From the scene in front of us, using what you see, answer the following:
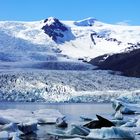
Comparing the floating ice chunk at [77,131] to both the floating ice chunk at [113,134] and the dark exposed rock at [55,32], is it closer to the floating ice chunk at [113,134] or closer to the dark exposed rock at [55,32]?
the floating ice chunk at [113,134]

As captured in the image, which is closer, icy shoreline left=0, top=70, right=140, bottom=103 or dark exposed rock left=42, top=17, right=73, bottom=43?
icy shoreline left=0, top=70, right=140, bottom=103

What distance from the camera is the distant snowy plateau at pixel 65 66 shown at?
5109 centimetres

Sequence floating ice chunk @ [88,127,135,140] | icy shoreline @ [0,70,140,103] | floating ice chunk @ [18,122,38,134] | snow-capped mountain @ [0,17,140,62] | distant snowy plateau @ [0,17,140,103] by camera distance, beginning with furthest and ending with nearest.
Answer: snow-capped mountain @ [0,17,140,62]
distant snowy plateau @ [0,17,140,103]
icy shoreline @ [0,70,140,103]
floating ice chunk @ [18,122,38,134]
floating ice chunk @ [88,127,135,140]

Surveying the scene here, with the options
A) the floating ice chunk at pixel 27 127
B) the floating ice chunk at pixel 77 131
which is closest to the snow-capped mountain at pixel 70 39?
the floating ice chunk at pixel 27 127

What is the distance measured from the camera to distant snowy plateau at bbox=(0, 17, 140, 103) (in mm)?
51094

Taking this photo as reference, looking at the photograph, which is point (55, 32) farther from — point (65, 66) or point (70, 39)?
point (65, 66)

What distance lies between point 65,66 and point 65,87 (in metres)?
45.3

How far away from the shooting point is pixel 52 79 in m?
55.8

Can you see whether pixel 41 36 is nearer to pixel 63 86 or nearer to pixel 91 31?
pixel 91 31

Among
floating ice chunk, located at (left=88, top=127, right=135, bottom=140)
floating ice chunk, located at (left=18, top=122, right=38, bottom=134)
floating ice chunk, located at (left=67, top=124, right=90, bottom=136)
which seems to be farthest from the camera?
floating ice chunk, located at (left=18, top=122, right=38, bottom=134)

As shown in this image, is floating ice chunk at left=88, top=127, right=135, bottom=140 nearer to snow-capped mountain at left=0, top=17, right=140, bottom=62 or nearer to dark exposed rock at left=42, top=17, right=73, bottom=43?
snow-capped mountain at left=0, top=17, right=140, bottom=62

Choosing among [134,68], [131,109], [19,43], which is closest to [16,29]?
[19,43]

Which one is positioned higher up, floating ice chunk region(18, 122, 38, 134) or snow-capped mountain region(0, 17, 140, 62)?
snow-capped mountain region(0, 17, 140, 62)

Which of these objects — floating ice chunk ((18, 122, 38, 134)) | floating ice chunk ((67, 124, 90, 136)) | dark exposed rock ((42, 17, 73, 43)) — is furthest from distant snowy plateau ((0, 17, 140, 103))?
floating ice chunk ((67, 124, 90, 136))
